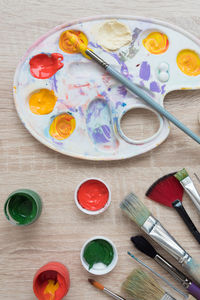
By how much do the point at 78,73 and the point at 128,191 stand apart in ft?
1.16

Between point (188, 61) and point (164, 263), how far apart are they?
0.55m

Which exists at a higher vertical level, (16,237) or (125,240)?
(125,240)

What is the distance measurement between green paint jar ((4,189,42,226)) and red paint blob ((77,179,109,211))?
116mm

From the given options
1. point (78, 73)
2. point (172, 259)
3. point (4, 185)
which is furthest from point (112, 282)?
point (78, 73)

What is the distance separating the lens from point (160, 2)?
96 centimetres

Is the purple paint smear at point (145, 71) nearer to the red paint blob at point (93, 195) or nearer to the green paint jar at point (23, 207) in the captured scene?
the red paint blob at point (93, 195)

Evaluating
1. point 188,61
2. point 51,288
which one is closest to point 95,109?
point 188,61

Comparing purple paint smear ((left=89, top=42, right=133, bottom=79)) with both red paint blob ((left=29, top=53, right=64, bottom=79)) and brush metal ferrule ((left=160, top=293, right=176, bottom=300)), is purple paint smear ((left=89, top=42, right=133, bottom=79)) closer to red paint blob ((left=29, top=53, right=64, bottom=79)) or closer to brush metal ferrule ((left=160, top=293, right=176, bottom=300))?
red paint blob ((left=29, top=53, right=64, bottom=79))

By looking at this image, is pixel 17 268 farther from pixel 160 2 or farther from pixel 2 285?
pixel 160 2

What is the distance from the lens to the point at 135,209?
0.92m

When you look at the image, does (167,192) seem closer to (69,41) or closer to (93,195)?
(93,195)

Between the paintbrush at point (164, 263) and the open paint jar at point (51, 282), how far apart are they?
0.68 ft

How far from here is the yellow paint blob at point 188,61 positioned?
0.95 meters

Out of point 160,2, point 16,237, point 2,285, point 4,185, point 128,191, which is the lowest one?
point 2,285
